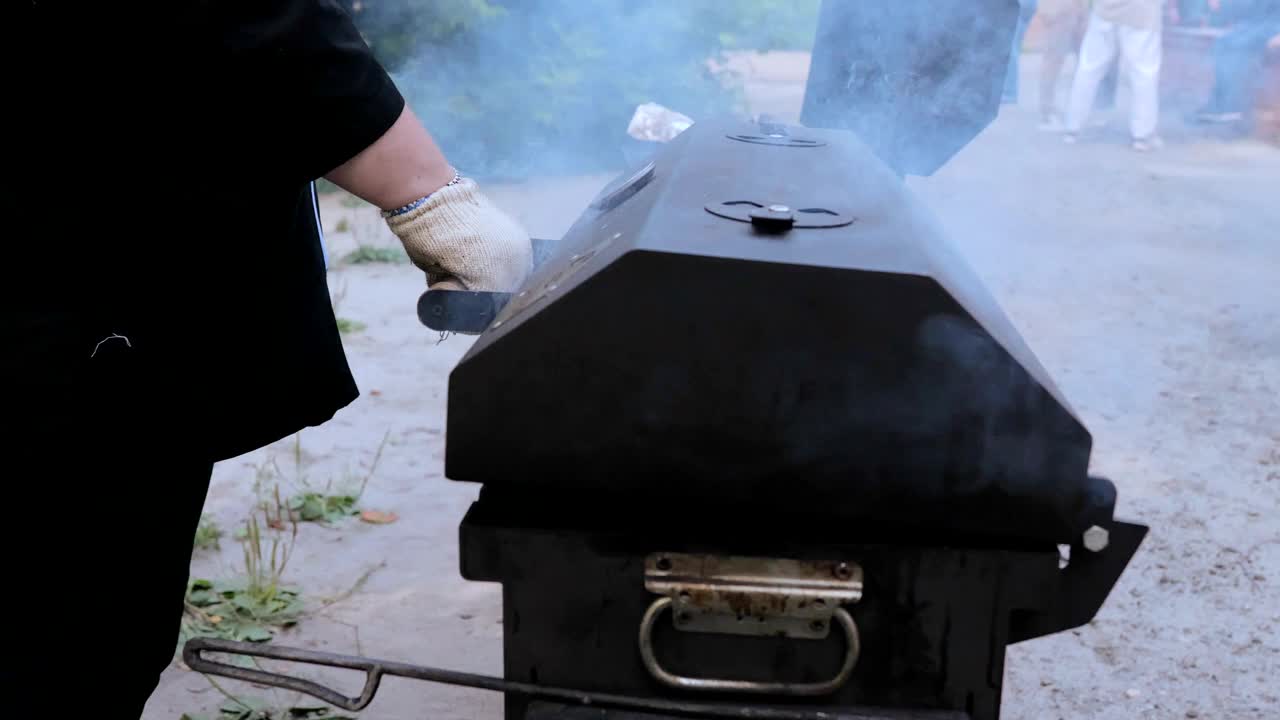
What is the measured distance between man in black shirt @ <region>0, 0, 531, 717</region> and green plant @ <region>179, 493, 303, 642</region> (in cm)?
119

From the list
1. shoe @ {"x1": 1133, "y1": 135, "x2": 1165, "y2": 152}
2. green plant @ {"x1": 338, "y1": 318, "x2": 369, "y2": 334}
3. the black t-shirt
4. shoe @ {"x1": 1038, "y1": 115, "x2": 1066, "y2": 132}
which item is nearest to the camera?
the black t-shirt

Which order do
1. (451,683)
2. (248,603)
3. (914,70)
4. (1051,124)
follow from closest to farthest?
(451,683), (914,70), (248,603), (1051,124)

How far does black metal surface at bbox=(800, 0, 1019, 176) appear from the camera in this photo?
2.60 m

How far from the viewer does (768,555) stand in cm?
129

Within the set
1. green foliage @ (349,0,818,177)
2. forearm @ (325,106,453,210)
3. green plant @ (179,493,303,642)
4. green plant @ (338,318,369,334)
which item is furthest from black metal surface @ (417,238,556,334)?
green plant @ (338,318,369,334)

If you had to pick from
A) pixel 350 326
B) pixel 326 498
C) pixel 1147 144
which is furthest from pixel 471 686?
pixel 1147 144

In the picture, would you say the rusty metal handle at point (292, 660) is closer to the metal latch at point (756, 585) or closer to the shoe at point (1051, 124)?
the metal latch at point (756, 585)

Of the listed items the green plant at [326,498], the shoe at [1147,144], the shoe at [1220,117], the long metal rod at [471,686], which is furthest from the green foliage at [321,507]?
the shoe at [1220,117]

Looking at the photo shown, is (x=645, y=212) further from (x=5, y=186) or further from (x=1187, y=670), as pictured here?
(x=1187, y=670)

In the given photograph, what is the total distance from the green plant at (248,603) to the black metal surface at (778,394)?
5.71 ft

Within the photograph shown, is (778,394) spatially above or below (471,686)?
above

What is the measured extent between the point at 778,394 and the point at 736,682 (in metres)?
0.34

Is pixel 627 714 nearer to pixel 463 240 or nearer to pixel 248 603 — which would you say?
pixel 463 240

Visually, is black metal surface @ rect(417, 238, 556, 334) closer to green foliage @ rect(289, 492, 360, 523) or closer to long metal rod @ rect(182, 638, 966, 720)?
long metal rod @ rect(182, 638, 966, 720)
